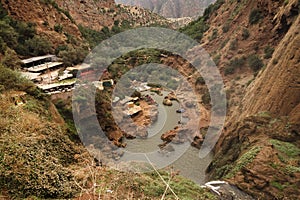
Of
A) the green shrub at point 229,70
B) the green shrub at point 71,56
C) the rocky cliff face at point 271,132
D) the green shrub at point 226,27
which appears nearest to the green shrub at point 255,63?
the rocky cliff face at point 271,132

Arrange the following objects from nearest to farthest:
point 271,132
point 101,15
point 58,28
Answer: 1. point 271,132
2. point 58,28
3. point 101,15

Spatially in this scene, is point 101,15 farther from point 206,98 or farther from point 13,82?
point 13,82

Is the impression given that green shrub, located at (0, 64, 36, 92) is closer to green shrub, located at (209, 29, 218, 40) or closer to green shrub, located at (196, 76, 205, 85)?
green shrub, located at (196, 76, 205, 85)

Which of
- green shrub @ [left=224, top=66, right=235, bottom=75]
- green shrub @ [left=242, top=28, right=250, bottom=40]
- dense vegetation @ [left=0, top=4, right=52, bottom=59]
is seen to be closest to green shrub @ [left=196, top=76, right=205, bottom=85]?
green shrub @ [left=224, top=66, right=235, bottom=75]

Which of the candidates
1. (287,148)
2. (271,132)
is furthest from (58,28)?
(287,148)

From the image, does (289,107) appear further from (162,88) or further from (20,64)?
(162,88)

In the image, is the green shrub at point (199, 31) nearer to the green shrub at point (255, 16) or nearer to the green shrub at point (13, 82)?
the green shrub at point (255, 16)

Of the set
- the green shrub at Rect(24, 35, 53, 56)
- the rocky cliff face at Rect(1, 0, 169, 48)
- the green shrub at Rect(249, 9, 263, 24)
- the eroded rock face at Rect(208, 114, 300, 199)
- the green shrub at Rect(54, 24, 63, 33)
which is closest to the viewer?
the eroded rock face at Rect(208, 114, 300, 199)
